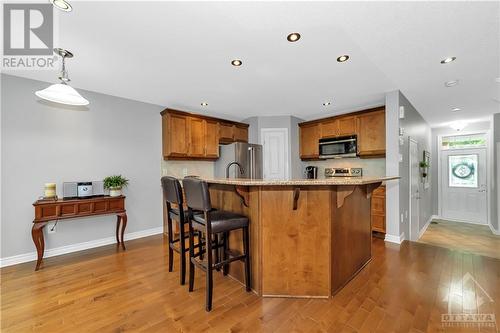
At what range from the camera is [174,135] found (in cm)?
400

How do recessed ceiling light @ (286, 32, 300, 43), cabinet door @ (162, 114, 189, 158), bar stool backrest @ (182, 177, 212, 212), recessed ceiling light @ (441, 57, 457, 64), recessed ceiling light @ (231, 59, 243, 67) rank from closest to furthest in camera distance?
bar stool backrest @ (182, 177, 212, 212) → recessed ceiling light @ (286, 32, 300, 43) → recessed ceiling light @ (441, 57, 457, 64) → recessed ceiling light @ (231, 59, 243, 67) → cabinet door @ (162, 114, 189, 158)

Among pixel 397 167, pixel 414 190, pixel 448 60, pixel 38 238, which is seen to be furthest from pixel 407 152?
pixel 38 238

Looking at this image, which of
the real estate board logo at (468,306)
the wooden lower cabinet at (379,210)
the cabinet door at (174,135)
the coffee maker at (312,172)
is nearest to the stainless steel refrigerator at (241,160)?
the cabinet door at (174,135)

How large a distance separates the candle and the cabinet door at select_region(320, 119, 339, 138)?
4.96 metres

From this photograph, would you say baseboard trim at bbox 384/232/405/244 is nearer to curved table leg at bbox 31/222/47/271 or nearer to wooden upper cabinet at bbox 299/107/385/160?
wooden upper cabinet at bbox 299/107/385/160

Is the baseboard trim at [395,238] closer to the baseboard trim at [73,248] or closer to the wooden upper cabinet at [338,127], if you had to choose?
the wooden upper cabinet at [338,127]

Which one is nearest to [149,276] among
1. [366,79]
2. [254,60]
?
[254,60]

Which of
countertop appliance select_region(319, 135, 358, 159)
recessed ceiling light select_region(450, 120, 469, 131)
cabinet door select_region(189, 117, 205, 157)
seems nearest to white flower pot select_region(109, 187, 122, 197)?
cabinet door select_region(189, 117, 205, 157)

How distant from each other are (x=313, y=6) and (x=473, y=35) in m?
1.63

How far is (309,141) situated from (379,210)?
2.16 meters

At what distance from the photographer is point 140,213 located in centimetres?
381

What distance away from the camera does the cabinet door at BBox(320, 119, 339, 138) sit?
4.57m

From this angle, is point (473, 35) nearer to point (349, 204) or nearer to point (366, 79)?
point (366, 79)

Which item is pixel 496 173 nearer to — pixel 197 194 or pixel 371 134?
pixel 371 134
